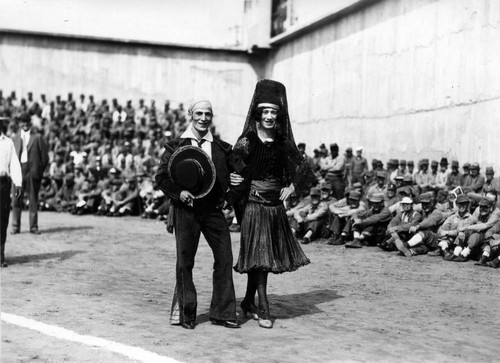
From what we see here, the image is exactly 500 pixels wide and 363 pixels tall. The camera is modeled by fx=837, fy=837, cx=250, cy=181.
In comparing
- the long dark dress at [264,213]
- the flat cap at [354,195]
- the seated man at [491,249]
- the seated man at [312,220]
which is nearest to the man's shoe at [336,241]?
the seated man at [312,220]

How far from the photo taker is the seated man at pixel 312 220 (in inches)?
597

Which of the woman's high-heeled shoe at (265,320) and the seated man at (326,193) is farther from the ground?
the seated man at (326,193)

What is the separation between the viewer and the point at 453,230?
42.1ft

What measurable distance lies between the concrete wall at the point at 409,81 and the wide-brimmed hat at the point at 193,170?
9899 mm

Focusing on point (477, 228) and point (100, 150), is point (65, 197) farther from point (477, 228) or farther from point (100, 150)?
point (477, 228)

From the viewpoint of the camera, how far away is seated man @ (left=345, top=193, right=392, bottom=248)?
14.1 m

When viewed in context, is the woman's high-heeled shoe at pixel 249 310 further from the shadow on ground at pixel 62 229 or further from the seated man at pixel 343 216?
the shadow on ground at pixel 62 229

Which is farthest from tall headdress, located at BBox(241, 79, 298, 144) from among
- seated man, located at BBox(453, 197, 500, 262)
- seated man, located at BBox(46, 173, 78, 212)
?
seated man, located at BBox(46, 173, 78, 212)

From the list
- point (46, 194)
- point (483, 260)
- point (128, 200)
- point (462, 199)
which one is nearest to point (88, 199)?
point (128, 200)

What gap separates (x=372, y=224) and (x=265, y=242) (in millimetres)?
6930

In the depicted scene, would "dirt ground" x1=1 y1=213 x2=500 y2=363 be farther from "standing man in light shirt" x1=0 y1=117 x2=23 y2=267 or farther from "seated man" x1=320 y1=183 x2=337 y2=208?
"seated man" x1=320 y1=183 x2=337 y2=208

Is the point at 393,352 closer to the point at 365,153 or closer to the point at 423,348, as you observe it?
the point at 423,348

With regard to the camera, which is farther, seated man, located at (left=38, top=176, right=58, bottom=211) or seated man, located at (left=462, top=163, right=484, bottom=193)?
seated man, located at (left=38, top=176, right=58, bottom=211)

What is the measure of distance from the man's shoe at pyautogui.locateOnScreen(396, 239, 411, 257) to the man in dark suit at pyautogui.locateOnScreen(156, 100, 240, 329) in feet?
20.4
